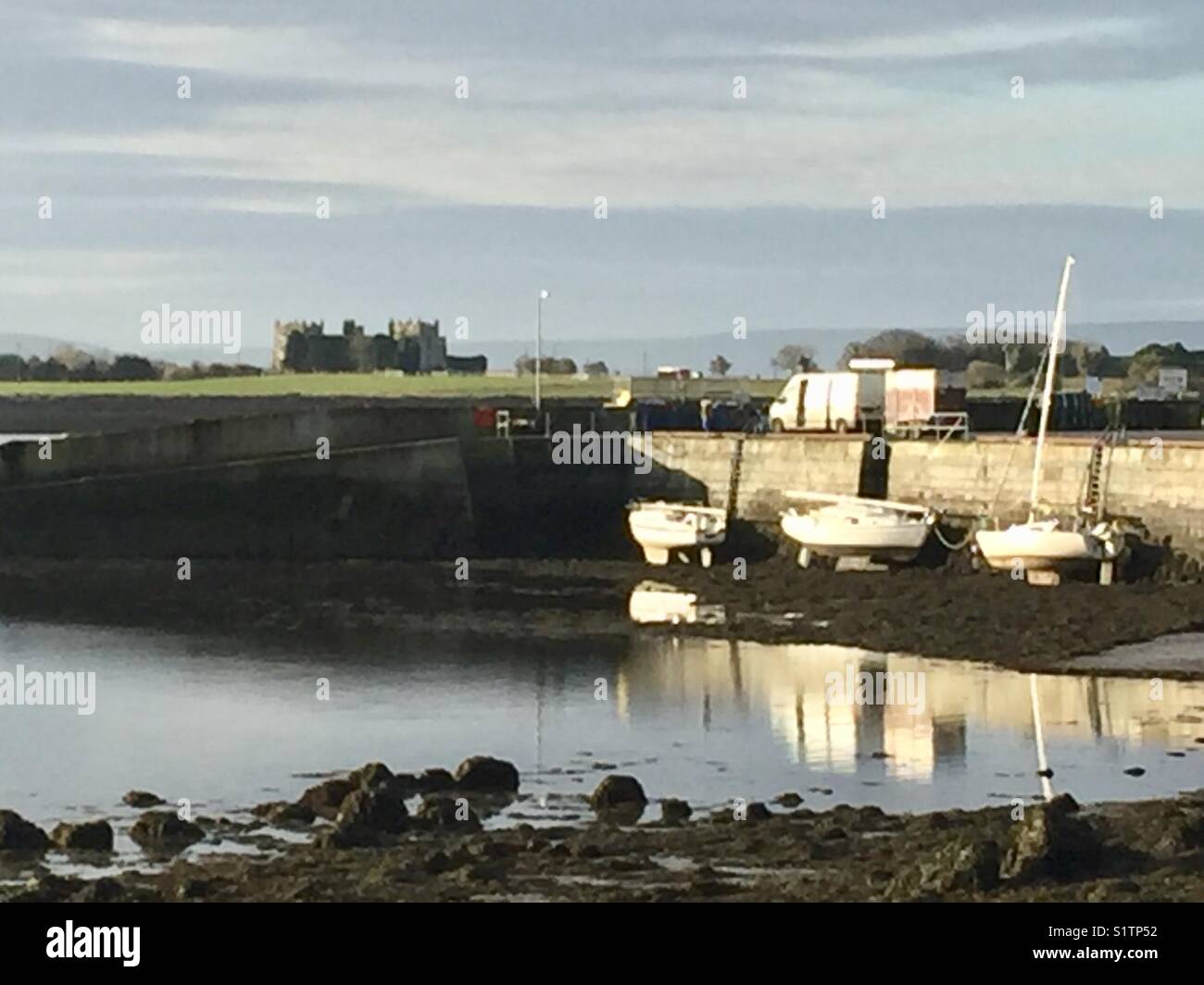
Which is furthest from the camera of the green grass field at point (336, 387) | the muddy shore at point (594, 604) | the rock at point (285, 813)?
the green grass field at point (336, 387)

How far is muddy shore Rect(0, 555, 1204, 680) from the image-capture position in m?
44.4

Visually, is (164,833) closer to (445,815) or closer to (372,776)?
(445,815)

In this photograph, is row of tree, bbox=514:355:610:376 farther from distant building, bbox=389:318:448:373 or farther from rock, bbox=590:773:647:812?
rock, bbox=590:773:647:812

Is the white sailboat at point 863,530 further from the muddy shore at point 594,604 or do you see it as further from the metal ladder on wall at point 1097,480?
the metal ladder on wall at point 1097,480

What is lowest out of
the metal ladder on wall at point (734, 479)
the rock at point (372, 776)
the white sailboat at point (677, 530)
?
the rock at point (372, 776)

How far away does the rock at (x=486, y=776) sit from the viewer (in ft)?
94.5

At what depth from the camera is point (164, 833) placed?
26.0 metres

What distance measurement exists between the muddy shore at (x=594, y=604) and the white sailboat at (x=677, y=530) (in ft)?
2.19

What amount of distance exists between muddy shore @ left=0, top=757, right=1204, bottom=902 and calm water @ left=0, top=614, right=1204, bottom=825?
1.24 metres

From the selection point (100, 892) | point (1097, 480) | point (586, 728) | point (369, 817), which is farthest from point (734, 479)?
point (100, 892)

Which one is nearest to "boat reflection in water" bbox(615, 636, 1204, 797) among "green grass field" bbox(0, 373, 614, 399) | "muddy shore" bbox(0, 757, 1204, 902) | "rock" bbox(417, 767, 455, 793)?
"muddy shore" bbox(0, 757, 1204, 902)

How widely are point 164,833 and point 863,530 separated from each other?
106ft

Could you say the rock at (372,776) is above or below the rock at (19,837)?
above

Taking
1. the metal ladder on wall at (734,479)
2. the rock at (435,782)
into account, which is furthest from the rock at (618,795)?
the metal ladder on wall at (734,479)
